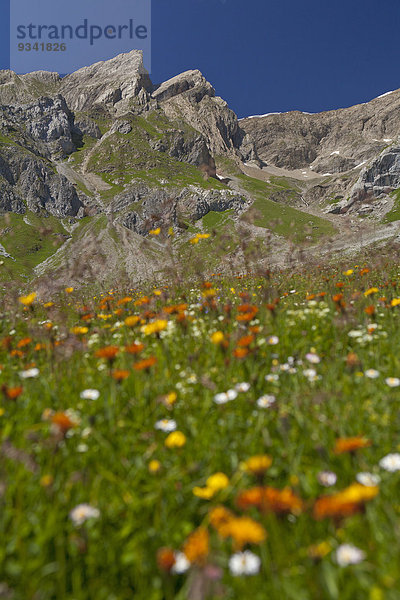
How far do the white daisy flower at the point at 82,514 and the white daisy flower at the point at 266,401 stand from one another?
1189 mm

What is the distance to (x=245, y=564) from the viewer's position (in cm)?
116

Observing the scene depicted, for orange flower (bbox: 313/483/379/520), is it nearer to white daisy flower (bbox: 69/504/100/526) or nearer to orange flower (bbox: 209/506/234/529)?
orange flower (bbox: 209/506/234/529)

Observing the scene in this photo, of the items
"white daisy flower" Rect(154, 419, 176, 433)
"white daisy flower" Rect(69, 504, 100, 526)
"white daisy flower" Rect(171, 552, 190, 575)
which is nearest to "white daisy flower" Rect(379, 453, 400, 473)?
"white daisy flower" Rect(171, 552, 190, 575)

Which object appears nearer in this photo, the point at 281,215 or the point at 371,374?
the point at 371,374

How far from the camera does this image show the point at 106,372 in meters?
2.83

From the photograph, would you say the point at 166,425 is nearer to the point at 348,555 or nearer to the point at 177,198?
the point at 348,555

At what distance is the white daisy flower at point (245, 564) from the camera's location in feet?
3.69

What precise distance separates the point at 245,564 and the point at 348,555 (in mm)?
373

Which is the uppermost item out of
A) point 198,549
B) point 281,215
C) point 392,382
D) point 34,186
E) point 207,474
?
point 34,186

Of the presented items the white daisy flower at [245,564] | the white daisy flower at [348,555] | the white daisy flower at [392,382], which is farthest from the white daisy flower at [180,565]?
the white daisy flower at [392,382]

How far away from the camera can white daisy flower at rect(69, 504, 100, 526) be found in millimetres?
1422

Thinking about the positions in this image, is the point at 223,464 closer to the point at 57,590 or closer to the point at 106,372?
the point at 57,590

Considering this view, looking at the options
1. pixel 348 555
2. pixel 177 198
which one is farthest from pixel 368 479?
pixel 177 198

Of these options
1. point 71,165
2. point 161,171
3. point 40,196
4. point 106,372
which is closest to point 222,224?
point 161,171
